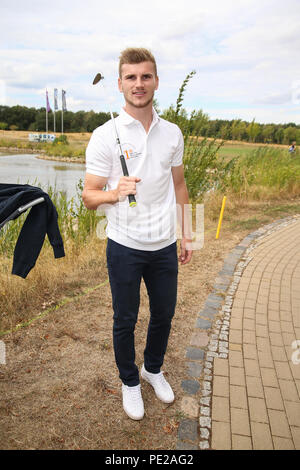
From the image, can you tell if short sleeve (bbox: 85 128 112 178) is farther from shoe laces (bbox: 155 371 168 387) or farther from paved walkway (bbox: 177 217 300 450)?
paved walkway (bbox: 177 217 300 450)

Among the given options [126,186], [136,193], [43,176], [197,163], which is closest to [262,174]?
[197,163]

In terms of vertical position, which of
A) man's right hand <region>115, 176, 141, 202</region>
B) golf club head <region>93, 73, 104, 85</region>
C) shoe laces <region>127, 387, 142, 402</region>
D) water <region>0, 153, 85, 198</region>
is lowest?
water <region>0, 153, 85, 198</region>

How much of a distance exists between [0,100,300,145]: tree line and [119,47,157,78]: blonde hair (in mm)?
727

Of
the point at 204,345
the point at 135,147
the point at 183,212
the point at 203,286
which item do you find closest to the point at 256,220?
the point at 203,286

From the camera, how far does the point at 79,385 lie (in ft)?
8.93

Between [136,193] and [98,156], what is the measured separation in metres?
0.30

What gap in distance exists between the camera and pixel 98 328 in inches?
137

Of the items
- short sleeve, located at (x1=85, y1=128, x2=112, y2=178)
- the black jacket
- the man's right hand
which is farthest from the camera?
the black jacket

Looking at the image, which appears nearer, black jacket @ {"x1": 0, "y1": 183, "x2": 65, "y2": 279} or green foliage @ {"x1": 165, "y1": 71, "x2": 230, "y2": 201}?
black jacket @ {"x1": 0, "y1": 183, "x2": 65, "y2": 279}

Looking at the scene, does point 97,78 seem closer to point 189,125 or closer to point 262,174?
point 189,125

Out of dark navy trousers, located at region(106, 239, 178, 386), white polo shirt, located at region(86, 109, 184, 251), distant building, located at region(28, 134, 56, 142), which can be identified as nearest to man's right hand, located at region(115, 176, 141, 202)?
white polo shirt, located at region(86, 109, 184, 251)

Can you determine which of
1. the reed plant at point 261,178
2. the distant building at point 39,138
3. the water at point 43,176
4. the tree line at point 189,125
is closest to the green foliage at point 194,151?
the tree line at point 189,125

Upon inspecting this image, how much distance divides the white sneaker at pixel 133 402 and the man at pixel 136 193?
0.83 ft

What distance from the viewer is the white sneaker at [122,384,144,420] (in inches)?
95.7
